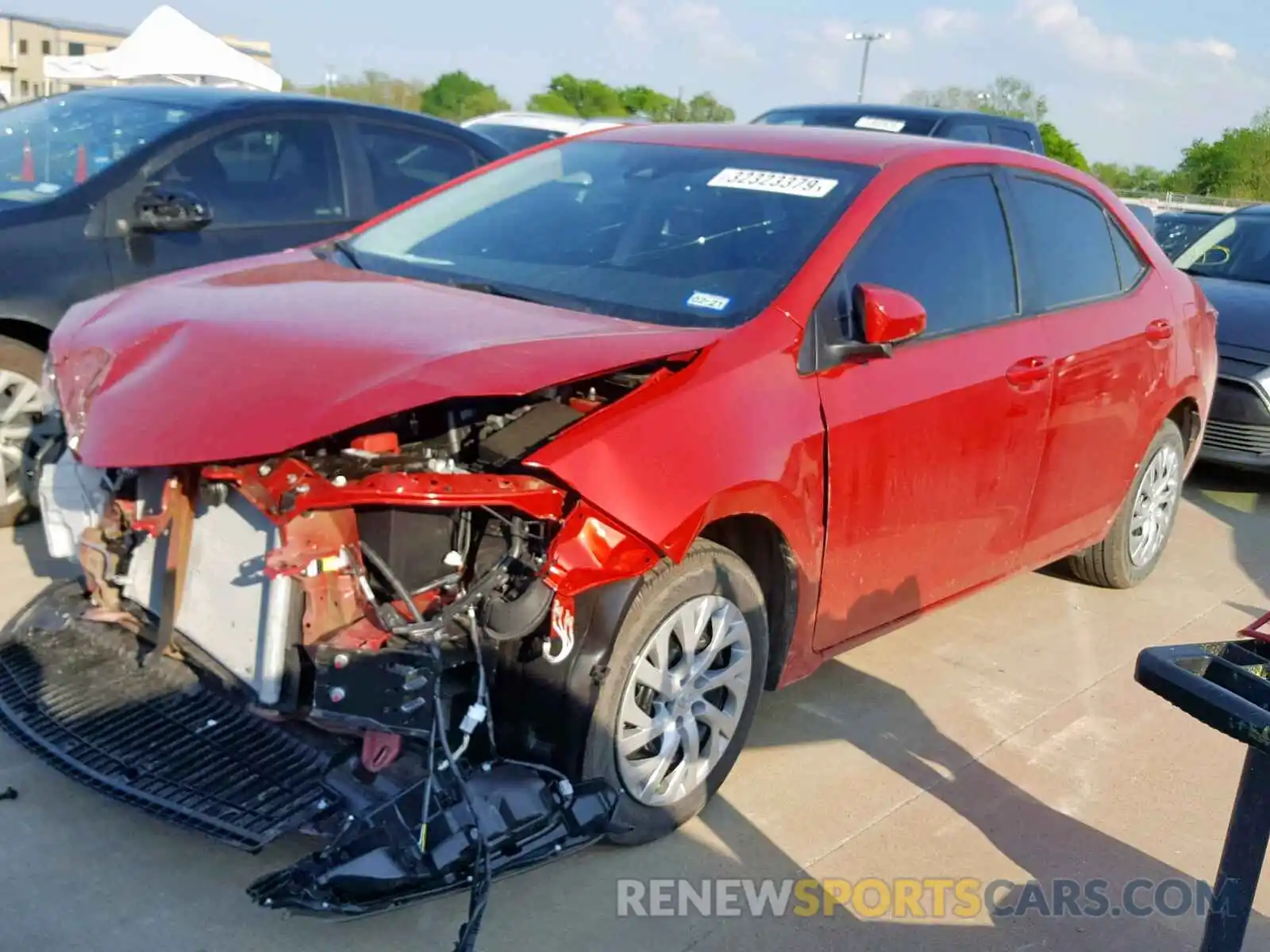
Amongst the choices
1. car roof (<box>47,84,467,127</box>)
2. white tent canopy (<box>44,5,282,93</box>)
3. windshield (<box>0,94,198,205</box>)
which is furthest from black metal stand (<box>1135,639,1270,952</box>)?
white tent canopy (<box>44,5,282,93</box>)

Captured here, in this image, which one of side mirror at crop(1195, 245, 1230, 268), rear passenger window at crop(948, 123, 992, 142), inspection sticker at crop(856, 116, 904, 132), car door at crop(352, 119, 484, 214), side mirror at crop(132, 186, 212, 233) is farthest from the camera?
rear passenger window at crop(948, 123, 992, 142)

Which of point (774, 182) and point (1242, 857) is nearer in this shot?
point (1242, 857)

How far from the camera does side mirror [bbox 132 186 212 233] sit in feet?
16.7

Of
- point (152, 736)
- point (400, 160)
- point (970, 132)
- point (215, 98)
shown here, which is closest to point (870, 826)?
point (152, 736)

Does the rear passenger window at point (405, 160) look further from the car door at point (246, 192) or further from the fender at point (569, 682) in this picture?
the fender at point (569, 682)

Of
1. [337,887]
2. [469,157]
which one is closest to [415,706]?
[337,887]

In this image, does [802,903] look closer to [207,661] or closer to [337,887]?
[337,887]

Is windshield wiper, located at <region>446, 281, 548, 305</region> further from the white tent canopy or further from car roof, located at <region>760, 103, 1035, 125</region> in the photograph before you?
the white tent canopy

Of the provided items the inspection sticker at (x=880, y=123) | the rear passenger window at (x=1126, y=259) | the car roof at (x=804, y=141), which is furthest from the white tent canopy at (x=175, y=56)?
the rear passenger window at (x=1126, y=259)

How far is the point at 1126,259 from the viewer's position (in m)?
5.02

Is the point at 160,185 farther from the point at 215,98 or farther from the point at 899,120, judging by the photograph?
the point at 899,120

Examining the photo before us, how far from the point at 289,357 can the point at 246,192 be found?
10.4 ft

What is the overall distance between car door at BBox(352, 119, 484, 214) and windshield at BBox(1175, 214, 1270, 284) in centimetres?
505

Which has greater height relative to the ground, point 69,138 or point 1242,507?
point 69,138
